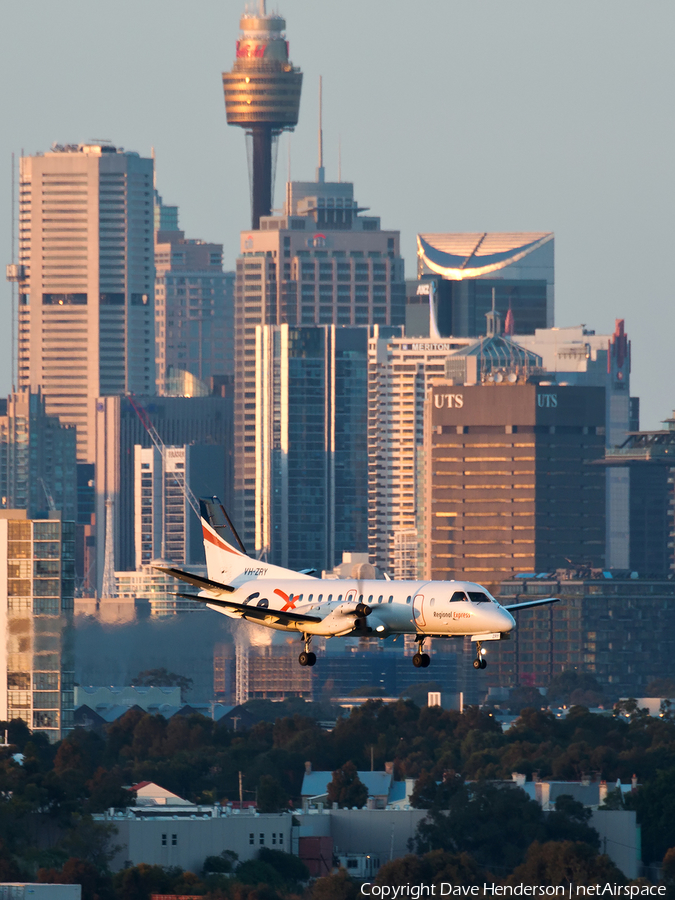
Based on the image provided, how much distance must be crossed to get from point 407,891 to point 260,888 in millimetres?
11621

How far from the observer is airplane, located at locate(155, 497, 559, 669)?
11750 centimetres

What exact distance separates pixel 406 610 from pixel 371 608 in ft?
5.79

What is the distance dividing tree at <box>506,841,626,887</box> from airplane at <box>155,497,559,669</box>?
69.8 metres

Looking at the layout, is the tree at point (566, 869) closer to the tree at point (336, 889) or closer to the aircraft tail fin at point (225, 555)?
the tree at point (336, 889)

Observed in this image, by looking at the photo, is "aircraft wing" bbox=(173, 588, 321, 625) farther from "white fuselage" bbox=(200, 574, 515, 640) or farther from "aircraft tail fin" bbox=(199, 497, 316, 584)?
"aircraft tail fin" bbox=(199, 497, 316, 584)

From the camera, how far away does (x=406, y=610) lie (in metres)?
119

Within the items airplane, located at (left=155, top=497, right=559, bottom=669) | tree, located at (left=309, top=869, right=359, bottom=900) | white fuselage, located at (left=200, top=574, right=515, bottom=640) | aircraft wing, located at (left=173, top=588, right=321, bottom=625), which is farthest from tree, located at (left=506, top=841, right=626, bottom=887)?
white fuselage, located at (left=200, top=574, right=515, bottom=640)

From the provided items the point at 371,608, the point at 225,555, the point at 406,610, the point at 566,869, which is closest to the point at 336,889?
the point at 566,869

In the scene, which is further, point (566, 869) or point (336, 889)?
point (566, 869)

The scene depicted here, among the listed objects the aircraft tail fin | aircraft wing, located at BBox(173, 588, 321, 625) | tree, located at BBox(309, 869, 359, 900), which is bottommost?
tree, located at BBox(309, 869, 359, 900)

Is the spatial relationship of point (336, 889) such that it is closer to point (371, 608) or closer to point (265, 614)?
point (265, 614)

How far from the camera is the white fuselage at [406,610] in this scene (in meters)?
118

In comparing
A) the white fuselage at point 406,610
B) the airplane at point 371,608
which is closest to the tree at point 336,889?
the airplane at point 371,608

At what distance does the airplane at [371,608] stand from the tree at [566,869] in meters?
69.8
